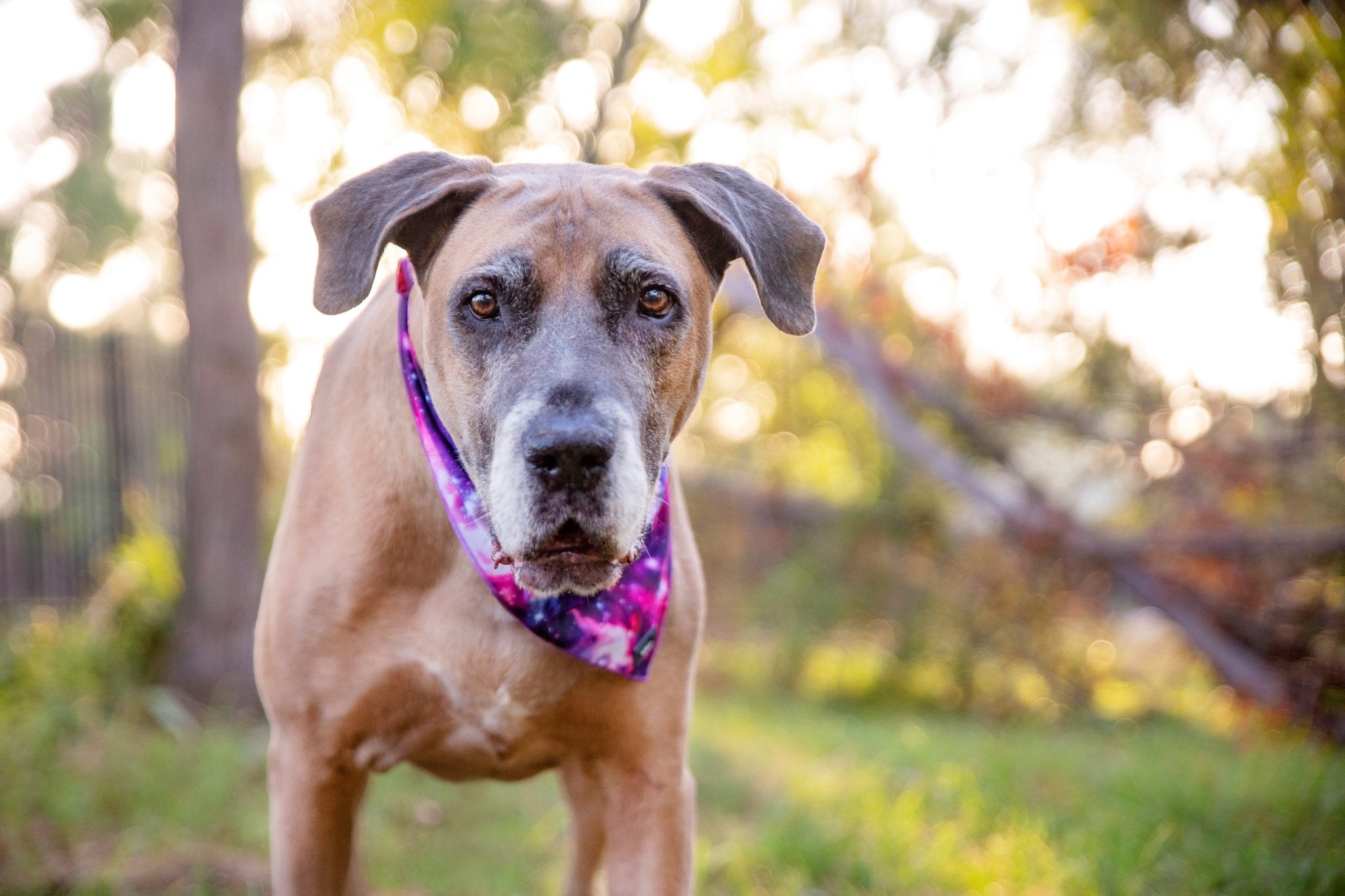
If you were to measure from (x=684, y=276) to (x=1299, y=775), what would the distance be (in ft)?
11.9

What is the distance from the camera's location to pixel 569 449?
2062mm

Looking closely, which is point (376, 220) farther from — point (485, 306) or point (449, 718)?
point (449, 718)

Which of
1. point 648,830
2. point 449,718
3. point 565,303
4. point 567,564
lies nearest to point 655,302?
point 565,303

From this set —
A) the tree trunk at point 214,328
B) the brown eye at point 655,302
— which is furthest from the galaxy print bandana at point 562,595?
the tree trunk at point 214,328

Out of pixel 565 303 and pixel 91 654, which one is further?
pixel 91 654

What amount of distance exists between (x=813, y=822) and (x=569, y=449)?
2860 mm

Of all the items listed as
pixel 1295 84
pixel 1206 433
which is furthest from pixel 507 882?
pixel 1206 433

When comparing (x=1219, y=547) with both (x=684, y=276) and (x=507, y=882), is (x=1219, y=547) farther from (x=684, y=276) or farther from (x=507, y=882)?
(x=684, y=276)

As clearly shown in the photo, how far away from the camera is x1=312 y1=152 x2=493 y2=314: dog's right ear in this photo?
2547 millimetres

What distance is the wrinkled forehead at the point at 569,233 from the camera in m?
2.36

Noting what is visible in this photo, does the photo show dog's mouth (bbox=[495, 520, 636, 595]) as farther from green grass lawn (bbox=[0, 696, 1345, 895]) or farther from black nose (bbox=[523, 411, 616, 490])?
green grass lawn (bbox=[0, 696, 1345, 895])

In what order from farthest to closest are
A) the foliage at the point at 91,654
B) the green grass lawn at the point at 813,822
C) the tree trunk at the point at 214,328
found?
the tree trunk at the point at 214,328 < the foliage at the point at 91,654 < the green grass lawn at the point at 813,822

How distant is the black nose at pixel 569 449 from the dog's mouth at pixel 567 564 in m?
0.10

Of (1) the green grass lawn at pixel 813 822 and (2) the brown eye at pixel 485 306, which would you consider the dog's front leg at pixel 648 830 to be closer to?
(2) the brown eye at pixel 485 306
